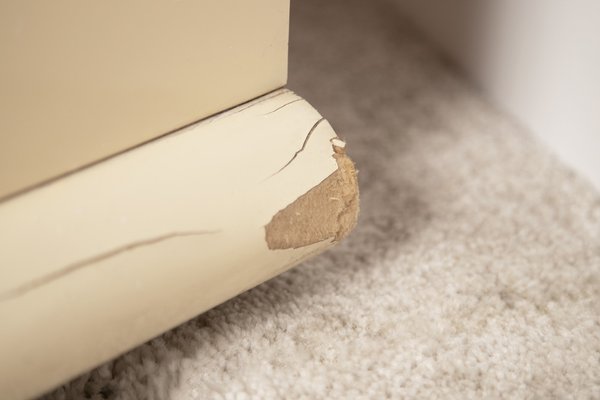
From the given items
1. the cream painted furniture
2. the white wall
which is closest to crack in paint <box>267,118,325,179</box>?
the cream painted furniture

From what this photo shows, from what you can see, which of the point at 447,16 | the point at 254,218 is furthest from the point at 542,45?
the point at 254,218

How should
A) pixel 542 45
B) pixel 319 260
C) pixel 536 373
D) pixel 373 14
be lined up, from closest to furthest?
1. pixel 536 373
2. pixel 319 260
3. pixel 542 45
4. pixel 373 14

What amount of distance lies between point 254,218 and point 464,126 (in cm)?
46

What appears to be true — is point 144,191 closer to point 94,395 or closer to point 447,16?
point 94,395

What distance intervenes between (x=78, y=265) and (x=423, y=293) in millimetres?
349

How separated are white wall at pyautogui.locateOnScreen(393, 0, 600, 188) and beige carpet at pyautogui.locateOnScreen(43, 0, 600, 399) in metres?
0.03

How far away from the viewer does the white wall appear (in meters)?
0.82

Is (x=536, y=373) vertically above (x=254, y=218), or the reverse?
(x=254, y=218)

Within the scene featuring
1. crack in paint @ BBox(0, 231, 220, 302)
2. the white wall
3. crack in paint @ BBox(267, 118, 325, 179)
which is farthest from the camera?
the white wall

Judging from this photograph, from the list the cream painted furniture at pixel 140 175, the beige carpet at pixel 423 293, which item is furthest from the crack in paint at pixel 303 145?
the beige carpet at pixel 423 293

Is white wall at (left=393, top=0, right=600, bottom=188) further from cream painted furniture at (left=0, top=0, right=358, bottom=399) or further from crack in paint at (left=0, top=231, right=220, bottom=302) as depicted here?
crack in paint at (left=0, top=231, right=220, bottom=302)

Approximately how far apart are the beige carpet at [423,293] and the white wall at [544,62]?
0.03 m

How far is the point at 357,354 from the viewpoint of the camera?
0.66m

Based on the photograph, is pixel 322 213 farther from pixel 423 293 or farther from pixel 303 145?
pixel 423 293
